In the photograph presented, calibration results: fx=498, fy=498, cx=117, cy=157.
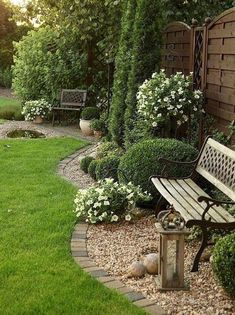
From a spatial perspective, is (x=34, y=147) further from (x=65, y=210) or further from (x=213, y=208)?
(x=213, y=208)

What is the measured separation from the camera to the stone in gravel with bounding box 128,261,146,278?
12.9 feet

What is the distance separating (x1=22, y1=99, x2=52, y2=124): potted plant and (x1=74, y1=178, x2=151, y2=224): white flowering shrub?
26.7 ft

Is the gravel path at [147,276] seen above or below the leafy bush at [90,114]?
below

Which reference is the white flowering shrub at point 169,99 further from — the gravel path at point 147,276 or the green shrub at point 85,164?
the gravel path at point 147,276

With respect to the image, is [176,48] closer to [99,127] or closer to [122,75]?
[122,75]

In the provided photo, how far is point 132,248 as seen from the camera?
180 inches

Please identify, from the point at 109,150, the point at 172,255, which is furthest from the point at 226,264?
the point at 109,150

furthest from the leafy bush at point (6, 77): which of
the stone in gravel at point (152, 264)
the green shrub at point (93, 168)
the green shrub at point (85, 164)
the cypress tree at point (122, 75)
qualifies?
the stone in gravel at point (152, 264)

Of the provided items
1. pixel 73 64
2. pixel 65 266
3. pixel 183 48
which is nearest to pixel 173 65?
pixel 183 48

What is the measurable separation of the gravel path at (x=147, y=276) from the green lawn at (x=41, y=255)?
25 centimetres

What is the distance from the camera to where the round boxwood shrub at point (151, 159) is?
553 cm

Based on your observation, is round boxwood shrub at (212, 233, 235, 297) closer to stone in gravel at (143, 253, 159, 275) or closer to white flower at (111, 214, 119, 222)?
stone in gravel at (143, 253, 159, 275)

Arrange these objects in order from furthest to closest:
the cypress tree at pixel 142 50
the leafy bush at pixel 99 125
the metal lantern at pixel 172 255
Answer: the leafy bush at pixel 99 125 → the cypress tree at pixel 142 50 → the metal lantern at pixel 172 255

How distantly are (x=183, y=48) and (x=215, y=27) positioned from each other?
4.52 feet
